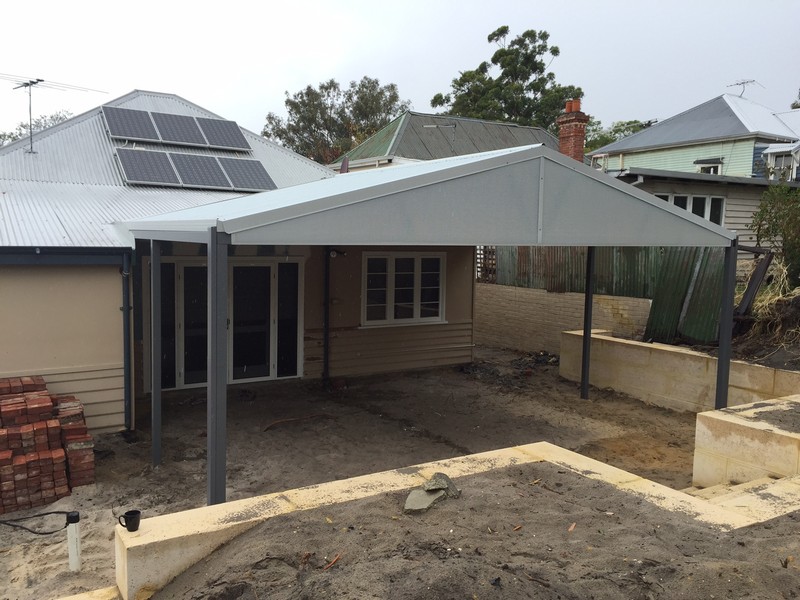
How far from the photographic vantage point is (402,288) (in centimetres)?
1138

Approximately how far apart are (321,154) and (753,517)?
35.7m

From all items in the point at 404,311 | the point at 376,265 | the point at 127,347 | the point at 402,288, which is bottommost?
the point at 127,347

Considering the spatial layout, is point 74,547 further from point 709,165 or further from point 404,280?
point 709,165

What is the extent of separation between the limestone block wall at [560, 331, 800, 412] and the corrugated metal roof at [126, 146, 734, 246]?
1.98 m

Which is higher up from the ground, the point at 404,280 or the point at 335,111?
the point at 335,111

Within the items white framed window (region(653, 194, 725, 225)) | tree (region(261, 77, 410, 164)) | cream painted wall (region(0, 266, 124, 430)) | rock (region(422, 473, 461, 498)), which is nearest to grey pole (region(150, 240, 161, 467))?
cream painted wall (region(0, 266, 124, 430))

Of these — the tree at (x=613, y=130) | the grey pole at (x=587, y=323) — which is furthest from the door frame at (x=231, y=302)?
the tree at (x=613, y=130)

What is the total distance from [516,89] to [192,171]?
1079 inches

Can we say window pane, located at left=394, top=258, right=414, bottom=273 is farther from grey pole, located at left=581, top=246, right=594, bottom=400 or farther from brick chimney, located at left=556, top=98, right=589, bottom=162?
brick chimney, located at left=556, top=98, right=589, bottom=162

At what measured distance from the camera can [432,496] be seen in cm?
385

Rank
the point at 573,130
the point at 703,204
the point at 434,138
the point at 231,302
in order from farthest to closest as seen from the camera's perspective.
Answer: the point at 434,138 → the point at 573,130 → the point at 703,204 → the point at 231,302

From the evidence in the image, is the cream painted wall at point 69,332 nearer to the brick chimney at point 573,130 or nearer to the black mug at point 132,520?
the black mug at point 132,520

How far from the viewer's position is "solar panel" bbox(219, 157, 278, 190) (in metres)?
10.7

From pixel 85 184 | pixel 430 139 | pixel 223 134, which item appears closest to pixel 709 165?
pixel 430 139
